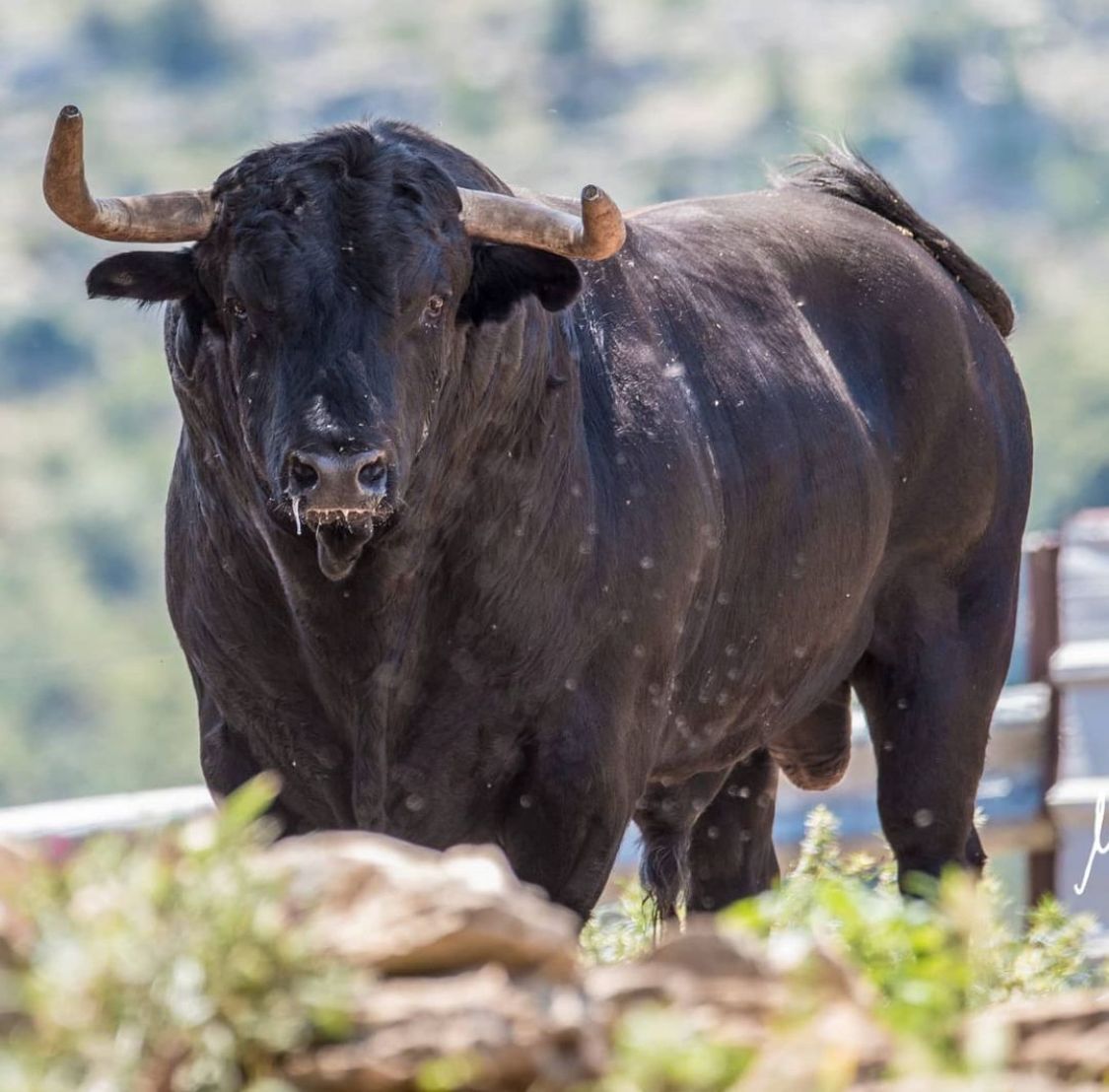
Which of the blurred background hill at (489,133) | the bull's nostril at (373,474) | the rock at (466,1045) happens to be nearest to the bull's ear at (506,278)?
the bull's nostril at (373,474)

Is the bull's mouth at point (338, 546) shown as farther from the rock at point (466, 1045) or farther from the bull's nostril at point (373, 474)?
the rock at point (466, 1045)

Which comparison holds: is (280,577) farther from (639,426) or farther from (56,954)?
(56,954)

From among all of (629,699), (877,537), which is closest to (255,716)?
(629,699)

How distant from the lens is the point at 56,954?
308cm

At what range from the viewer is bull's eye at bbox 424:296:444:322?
584 centimetres

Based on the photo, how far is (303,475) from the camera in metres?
5.35

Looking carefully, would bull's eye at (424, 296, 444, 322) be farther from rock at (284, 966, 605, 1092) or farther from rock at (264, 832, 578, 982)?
rock at (284, 966, 605, 1092)

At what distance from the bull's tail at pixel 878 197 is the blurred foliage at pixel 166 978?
5.59m

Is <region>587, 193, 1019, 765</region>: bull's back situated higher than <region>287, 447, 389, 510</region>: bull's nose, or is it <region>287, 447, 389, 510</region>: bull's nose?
<region>287, 447, 389, 510</region>: bull's nose

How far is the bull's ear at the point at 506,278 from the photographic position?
19.9ft

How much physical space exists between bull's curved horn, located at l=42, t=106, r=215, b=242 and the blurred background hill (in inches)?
3055

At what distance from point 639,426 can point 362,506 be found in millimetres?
1324

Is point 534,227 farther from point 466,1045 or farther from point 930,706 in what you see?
point 466,1045

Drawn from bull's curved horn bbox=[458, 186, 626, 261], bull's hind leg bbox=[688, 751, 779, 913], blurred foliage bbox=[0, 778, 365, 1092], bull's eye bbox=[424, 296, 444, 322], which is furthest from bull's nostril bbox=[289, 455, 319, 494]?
bull's hind leg bbox=[688, 751, 779, 913]
